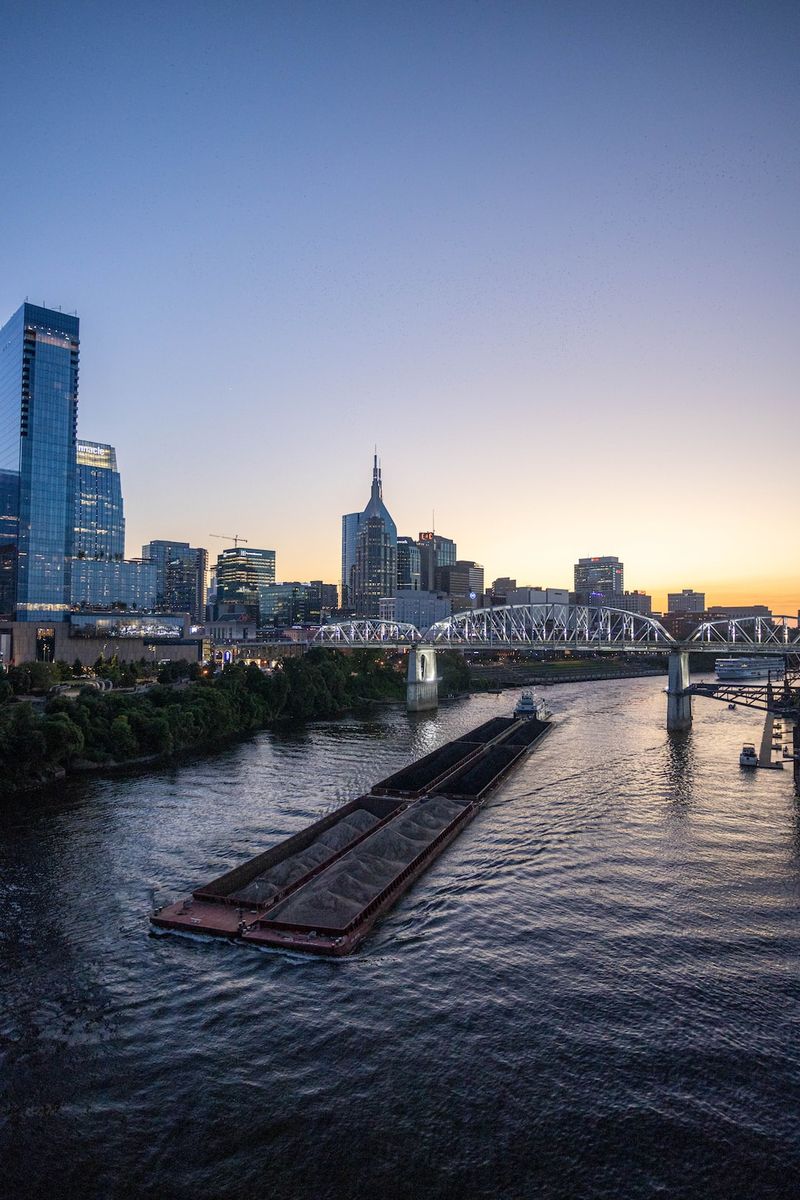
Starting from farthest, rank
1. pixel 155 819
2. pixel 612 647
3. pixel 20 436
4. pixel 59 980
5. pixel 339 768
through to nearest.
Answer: pixel 20 436
pixel 612 647
pixel 339 768
pixel 155 819
pixel 59 980

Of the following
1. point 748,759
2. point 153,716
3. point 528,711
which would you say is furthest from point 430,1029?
point 528,711

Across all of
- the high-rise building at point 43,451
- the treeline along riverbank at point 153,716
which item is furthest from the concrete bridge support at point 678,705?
the high-rise building at point 43,451

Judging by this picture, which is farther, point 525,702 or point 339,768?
point 525,702

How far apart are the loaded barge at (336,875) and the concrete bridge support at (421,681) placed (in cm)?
7159

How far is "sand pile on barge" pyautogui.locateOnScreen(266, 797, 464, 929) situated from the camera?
1449 inches

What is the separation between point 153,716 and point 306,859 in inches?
1887

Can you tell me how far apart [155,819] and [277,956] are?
26719mm

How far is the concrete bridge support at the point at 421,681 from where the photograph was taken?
140000 mm

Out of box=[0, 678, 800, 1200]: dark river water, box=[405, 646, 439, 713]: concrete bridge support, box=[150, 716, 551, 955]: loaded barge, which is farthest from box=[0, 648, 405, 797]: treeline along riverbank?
box=[150, 716, 551, 955]: loaded barge

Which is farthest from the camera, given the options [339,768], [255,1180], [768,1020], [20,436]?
[20,436]

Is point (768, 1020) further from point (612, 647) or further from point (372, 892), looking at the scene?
point (612, 647)

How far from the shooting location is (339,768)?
260 ft

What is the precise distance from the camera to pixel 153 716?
86.3m

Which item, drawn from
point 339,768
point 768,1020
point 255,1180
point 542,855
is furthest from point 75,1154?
point 339,768
